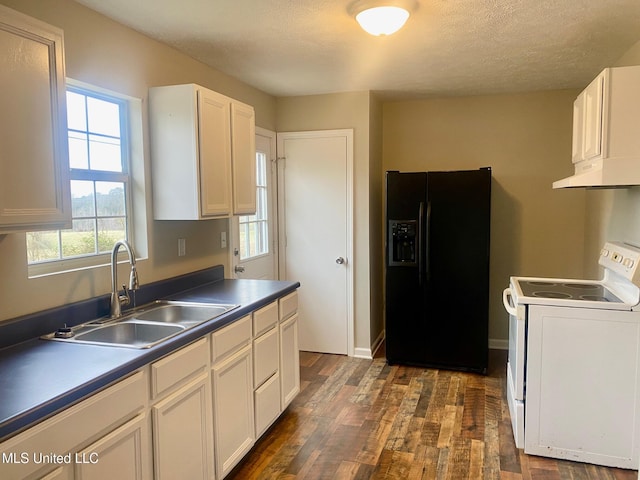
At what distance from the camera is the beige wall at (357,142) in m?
4.23

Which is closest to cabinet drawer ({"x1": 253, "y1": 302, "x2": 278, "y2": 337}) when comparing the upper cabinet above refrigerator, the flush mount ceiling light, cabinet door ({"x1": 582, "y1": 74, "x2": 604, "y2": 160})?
the flush mount ceiling light

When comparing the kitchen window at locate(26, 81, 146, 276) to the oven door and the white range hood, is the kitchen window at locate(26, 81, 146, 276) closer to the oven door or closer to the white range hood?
the oven door

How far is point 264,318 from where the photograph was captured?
110 inches

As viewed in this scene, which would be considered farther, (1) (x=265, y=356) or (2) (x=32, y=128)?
(1) (x=265, y=356)

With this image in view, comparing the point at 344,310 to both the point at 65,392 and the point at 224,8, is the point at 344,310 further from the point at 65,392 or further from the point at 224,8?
the point at 65,392

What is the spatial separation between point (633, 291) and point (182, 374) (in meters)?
2.31

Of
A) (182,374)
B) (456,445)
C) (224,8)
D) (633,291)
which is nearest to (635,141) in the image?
(633,291)

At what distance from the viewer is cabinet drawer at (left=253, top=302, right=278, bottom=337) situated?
2.69 m

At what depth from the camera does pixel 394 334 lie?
4.12m

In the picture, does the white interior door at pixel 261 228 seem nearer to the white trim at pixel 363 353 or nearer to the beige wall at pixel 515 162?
the white trim at pixel 363 353

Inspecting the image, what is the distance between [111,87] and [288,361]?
76.2 inches

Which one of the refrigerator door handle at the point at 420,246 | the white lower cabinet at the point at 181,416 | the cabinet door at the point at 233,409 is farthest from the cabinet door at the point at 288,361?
the refrigerator door handle at the point at 420,246

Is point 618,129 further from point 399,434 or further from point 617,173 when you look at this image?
A: point 399,434

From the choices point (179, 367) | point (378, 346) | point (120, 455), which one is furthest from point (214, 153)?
point (378, 346)
